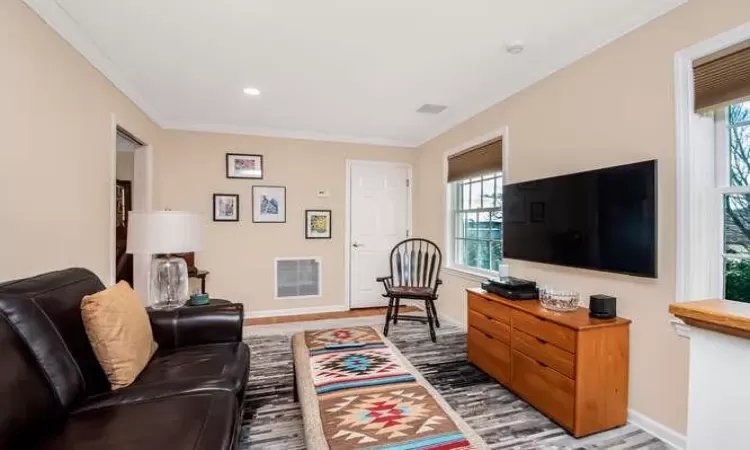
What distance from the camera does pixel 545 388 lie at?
2.09 m

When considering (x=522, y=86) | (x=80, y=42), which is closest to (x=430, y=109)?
(x=522, y=86)

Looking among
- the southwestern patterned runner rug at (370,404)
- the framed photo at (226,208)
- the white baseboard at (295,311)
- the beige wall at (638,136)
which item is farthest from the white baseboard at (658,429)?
the framed photo at (226,208)

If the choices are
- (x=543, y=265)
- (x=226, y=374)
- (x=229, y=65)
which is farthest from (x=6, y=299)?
(x=543, y=265)

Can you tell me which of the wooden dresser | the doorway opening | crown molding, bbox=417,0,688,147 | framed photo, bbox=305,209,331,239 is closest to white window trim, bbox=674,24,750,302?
crown molding, bbox=417,0,688,147

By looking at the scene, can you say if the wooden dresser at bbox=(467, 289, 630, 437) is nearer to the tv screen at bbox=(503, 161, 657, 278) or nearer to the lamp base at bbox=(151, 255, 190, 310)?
the tv screen at bbox=(503, 161, 657, 278)

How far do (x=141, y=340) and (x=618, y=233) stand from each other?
262cm

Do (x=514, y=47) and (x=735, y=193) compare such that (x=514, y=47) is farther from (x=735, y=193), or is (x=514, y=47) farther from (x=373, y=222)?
(x=373, y=222)

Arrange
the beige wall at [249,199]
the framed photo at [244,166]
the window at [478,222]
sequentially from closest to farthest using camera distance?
1. the window at [478,222]
2. the beige wall at [249,199]
3. the framed photo at [244,166]

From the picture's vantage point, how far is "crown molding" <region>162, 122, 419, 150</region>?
4188mm

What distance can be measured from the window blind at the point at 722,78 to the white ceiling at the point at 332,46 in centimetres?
41

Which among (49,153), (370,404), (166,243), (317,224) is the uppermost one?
(49,153)

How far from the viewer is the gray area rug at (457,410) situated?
188 centimetres

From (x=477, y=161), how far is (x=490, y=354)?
1893 mm

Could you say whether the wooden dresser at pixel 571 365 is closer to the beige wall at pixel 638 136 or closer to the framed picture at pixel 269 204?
the beige wall at pixel 638 136
